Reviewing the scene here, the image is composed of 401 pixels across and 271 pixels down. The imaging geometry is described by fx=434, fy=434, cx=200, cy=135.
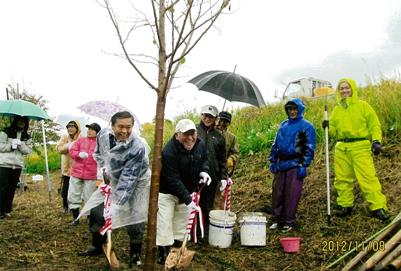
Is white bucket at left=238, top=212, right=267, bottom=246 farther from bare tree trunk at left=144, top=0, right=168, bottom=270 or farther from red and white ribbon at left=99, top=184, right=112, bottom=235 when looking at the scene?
bare tree trunk at left=144, top=0, right=168, bottom=270

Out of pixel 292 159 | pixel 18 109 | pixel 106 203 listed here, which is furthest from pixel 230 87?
pixel 18 109

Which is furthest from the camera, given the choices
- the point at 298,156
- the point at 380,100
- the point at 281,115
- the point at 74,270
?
the point at 281,115

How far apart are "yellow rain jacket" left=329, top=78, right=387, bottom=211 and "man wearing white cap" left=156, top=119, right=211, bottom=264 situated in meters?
1.89

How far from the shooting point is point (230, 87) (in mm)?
5488

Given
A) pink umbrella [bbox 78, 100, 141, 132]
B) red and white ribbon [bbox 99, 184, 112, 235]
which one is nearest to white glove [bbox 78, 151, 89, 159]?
pink umbrella [bbox 78, 100, 141, 132]

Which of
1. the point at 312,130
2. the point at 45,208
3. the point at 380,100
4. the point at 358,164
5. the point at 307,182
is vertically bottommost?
the point at 45,208

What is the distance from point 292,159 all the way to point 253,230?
964 millimetres

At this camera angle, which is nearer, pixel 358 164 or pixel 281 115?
pixel 358 164

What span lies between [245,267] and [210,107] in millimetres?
1767

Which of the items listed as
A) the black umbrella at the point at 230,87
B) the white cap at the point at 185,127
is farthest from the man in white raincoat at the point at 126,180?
the black umbrella at the point at 230,87

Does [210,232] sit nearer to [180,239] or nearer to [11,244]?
[180,239]

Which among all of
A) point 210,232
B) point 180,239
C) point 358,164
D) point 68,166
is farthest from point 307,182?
point 68,166

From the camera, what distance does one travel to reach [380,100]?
7.38m

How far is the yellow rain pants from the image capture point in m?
5.03
